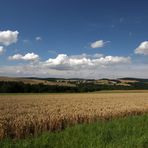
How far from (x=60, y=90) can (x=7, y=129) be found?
84193 millimetres

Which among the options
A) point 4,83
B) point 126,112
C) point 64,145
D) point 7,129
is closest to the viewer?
point 64,145

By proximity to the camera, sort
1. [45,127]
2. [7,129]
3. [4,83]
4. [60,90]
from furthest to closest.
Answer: [60,90], [4,83], [45,127], [7,129]

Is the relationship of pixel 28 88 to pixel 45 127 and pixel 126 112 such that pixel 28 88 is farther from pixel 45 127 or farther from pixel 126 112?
pixel 45 127

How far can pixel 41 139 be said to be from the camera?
10.7 metres

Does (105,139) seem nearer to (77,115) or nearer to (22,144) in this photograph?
(22,144)

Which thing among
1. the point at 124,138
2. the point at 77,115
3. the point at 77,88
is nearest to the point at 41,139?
the point at 124,138

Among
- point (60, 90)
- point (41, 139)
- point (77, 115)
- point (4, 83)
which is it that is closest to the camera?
point (41, 139)

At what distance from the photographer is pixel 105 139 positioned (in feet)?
35.6

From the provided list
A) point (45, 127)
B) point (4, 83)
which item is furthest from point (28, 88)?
point (45, 127)

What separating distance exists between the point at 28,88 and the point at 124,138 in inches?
3236

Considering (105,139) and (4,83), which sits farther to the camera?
(4,83)

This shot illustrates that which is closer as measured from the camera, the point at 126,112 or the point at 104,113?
the point at 104,113

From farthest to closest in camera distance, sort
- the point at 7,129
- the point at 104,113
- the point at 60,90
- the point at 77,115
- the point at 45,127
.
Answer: the point at 60,90, the point at 104,113, the point at 77,115, the point at 45,127, the point at 7,129

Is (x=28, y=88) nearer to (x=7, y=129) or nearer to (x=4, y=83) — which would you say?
(x=4, y=83)
